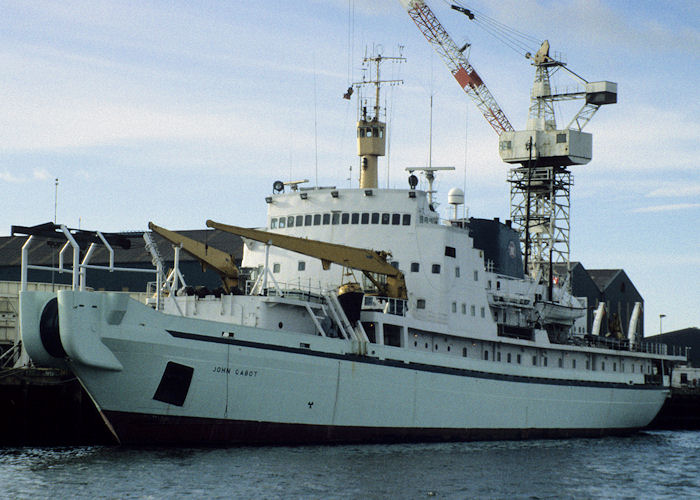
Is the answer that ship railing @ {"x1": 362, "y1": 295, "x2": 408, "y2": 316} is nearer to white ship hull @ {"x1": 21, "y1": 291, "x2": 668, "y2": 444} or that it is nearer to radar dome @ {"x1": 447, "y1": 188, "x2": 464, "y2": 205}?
white ship hull @ {"x1": 21, "y1": 291, "x2": 668, "y2": 444}

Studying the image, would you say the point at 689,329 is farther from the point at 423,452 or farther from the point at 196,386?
the point at 196,386

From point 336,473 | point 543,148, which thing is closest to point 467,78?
point 543,148

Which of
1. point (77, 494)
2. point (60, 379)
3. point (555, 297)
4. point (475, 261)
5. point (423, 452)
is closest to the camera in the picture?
point (77, 494)

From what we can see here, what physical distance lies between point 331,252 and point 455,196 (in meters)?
14.3

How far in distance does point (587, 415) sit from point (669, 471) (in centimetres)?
1047

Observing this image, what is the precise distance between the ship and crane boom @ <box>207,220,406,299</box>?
60 mm

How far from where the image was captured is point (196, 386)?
27.9 meters

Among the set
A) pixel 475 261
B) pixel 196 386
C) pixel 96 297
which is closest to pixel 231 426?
pixel 196 386

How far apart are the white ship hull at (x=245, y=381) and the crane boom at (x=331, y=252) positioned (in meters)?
2.93

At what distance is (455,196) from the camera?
45250 mm

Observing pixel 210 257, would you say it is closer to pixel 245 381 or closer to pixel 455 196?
pixel 245 381

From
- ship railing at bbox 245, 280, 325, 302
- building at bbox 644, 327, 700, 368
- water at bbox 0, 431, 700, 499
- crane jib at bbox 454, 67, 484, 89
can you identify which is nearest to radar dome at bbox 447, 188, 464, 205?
ship railing at bbox 245, 280, 325, 302

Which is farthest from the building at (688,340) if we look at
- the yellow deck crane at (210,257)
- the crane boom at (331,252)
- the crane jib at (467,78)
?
the yellow deck crane at (210,257)

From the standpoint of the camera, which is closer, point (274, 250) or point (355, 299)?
point (355, 299)
